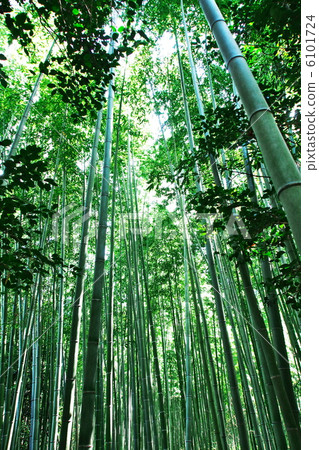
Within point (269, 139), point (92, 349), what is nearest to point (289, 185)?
point (269, 139)

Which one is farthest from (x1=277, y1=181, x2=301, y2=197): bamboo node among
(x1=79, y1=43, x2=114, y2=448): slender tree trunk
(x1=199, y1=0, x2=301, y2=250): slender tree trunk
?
(x1=79, y1=43, x2=114, y2=448): slender tree trunk

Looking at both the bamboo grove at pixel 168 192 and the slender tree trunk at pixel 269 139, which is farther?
the bamboo grove at pixel 168 192

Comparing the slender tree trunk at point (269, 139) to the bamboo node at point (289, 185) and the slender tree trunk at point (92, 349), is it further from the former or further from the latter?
the slender tree trunk at point (92, 349)

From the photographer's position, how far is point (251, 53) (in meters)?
2.38

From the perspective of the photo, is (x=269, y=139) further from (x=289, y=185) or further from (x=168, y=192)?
(x=168, y=192)

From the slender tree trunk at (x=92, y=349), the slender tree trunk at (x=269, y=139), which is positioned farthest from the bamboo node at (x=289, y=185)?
the slender tree trunk at (x=92, y=349)

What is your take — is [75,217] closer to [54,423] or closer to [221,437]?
[54,423]

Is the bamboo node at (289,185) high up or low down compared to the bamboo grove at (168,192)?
down

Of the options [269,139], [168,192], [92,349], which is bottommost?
[92,349]

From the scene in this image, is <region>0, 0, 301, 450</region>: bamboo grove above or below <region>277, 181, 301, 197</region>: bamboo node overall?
above

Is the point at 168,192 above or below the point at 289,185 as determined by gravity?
above

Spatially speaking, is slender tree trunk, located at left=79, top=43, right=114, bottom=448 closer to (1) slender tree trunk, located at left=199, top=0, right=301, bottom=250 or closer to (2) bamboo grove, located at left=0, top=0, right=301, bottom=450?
(2) bamboo grove, located at left=0, top=0, right=301, bottom=450

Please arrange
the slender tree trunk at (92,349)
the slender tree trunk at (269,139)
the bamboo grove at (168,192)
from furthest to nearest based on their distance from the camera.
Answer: the slender tree trunk at (92,349) < the bamboo grove at (168,192) < the slender tree trunk at (269,139)
